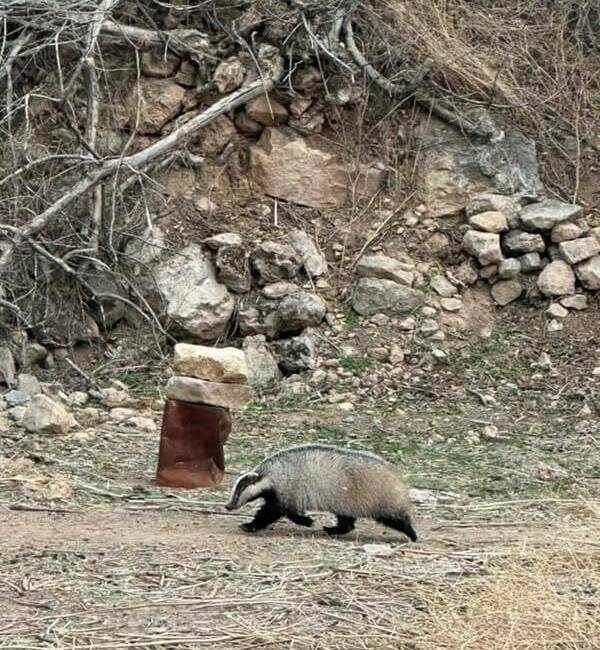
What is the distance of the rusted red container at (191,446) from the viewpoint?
22.9 ft

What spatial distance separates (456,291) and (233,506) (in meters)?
4.57

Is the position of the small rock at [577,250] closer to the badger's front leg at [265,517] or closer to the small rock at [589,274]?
the small rock at [589,274]

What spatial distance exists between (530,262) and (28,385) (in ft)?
13.5

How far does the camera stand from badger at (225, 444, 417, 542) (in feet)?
19.2

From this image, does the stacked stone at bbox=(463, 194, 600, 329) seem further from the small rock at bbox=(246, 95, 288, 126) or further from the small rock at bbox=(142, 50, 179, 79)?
the small rock at bbox=(142, 50, 179, 79)

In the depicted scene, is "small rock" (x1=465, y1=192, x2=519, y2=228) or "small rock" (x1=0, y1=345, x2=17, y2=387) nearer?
"small rock" (x1=0, y1=345, x2=17, y2=387)

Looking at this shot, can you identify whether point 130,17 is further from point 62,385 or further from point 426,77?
point 62,385

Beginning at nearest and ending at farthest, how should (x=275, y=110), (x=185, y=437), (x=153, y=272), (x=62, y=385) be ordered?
(x=185, y=437)
(x=62, y=385)
(x=153, y=272)
(x=275, y=110)

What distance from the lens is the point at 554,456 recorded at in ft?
26.1

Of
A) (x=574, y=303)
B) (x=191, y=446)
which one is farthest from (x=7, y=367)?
(x=574, y=303)


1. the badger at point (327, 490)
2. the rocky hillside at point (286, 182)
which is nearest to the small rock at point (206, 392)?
the badger at point (327, 490)

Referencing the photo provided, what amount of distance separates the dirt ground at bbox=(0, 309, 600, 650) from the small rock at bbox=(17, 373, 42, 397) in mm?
750

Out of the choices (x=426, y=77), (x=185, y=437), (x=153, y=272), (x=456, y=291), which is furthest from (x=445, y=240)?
(x=185, y=437)

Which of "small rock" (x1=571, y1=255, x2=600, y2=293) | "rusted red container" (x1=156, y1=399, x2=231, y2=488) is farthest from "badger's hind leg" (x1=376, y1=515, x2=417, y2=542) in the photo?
"small rock" (x1=571, y1=255, x2=600, y2=293)
